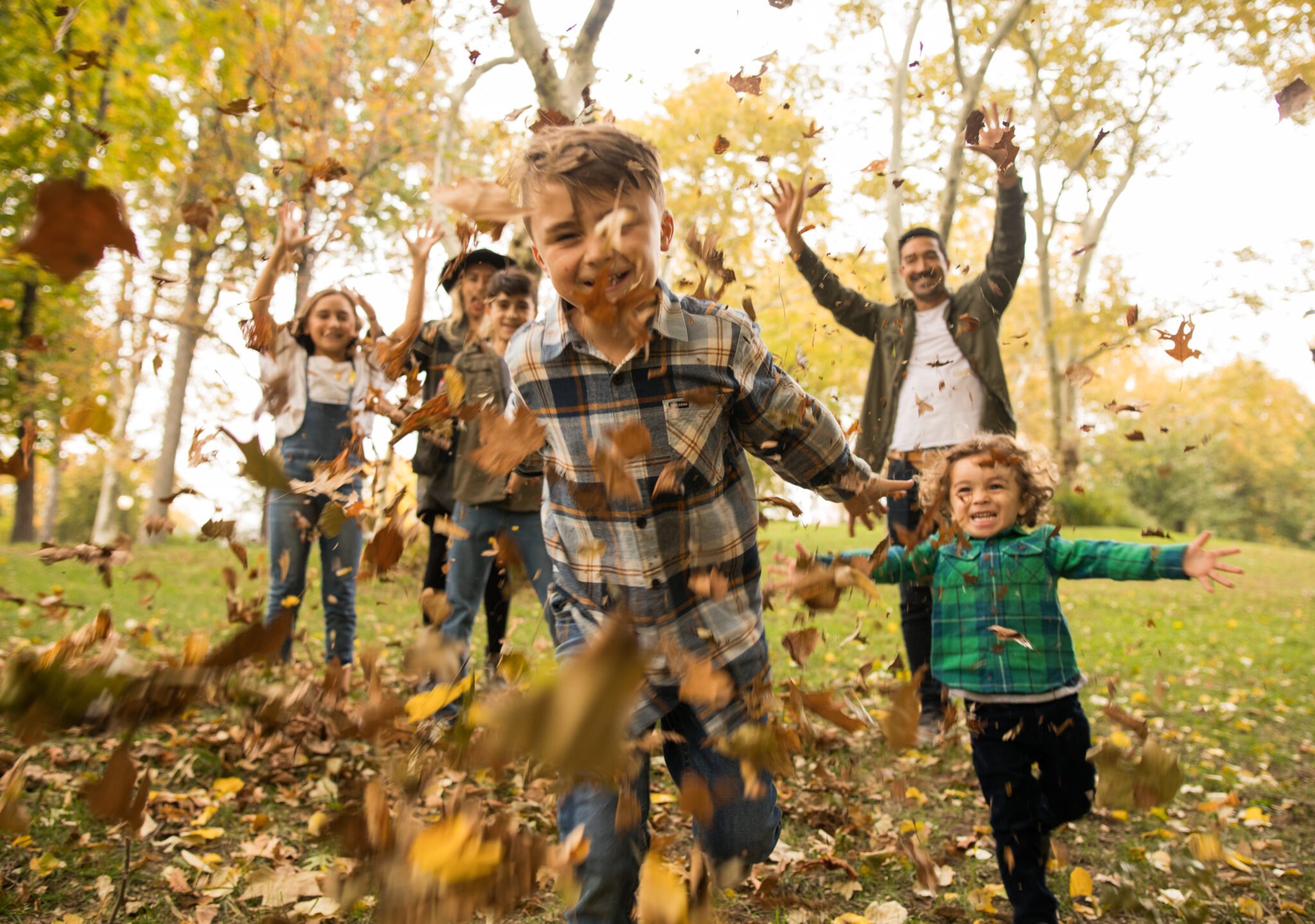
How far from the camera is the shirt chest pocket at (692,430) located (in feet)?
5.50

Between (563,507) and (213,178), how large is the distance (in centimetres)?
1344

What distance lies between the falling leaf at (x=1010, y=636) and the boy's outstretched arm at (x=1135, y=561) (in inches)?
9.7

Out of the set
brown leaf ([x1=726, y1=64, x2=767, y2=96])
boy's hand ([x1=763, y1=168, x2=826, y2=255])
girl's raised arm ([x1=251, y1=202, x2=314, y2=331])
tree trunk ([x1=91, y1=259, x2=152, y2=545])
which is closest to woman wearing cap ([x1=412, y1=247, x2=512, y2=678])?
girl's raised arm ([x1=251, y1=202, x2=314, y2=331])

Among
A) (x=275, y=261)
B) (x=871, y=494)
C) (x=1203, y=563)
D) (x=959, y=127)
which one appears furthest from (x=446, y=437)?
(x=959, y=127)

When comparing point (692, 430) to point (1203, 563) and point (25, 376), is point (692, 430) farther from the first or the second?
point (25, 376)

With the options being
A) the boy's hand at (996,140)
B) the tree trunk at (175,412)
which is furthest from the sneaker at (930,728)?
the tree trunk at (175,412)

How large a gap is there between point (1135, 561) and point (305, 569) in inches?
131

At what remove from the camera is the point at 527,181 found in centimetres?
171

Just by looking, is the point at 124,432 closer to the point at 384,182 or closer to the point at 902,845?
the point at 384,182

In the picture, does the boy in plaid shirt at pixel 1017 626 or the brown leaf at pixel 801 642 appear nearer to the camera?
the brown leaf at pixel 801 642

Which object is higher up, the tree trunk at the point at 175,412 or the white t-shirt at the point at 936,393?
the tree trunk at the point at 175,412

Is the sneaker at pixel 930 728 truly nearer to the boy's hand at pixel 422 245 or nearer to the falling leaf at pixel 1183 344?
the falling leaf at pixel 1183 344

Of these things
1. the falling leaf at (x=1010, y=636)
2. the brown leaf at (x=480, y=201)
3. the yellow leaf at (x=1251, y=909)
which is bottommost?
the yellow leaf at (x=1251, y=909)

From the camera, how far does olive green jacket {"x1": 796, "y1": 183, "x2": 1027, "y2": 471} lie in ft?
11.2
